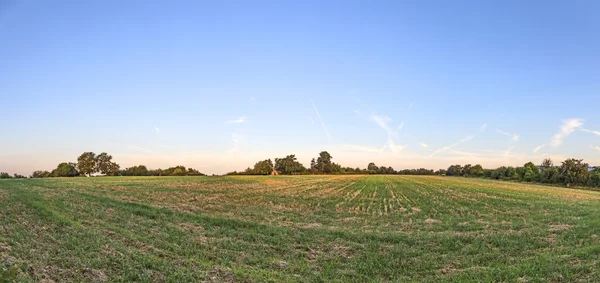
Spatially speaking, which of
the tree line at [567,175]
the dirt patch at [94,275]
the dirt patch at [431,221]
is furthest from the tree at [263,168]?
the dirt patch at [94,275]

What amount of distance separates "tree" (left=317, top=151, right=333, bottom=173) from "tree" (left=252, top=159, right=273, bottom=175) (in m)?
A: 28.3

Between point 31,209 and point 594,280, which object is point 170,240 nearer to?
point 31,209

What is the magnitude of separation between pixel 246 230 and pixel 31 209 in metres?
13.0

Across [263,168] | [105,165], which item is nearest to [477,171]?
[263,168]

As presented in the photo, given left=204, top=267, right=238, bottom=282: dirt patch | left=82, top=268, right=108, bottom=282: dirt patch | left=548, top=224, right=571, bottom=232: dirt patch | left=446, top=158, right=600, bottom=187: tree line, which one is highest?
left=446, top=158, right=600, bottom=187: tree line

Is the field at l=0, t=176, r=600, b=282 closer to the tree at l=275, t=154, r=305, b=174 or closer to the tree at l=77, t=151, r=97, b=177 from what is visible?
the tree at l=77, t=151, r=97, b=177

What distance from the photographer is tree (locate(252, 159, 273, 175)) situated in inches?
5541

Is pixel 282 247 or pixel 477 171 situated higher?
pixel 477 171

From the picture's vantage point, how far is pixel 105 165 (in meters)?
112

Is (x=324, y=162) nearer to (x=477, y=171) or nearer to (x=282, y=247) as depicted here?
(x=477, y=171)

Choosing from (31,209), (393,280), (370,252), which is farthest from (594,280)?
(31,209)

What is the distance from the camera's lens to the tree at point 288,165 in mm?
148750

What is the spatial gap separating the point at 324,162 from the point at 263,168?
3533 cm

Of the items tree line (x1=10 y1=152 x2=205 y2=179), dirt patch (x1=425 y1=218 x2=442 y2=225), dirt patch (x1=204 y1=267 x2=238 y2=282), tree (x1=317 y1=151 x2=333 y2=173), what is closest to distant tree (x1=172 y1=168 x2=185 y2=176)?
tree line (x1=10 y1=152 x2=205 y2=179)
